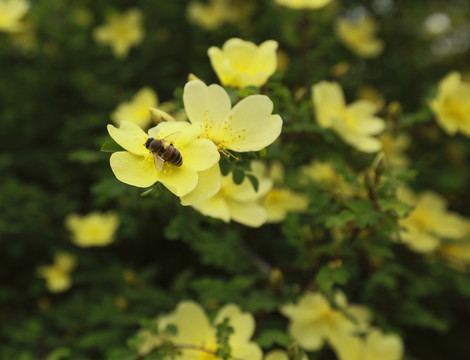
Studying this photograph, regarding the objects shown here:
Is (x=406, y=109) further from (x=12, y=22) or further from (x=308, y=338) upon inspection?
(x=12, y=22)

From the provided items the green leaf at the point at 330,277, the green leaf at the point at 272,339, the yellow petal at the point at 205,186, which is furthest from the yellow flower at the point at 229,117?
the green leaf at the point at 272,339

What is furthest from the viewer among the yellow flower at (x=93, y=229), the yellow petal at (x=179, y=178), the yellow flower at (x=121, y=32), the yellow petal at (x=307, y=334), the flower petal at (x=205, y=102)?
the yellow flower at (x=121, y=32)

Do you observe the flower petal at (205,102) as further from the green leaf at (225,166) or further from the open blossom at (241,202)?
the open blossom at (241,202)

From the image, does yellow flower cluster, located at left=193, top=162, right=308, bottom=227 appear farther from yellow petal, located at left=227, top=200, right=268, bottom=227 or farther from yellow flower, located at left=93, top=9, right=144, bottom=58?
yellow flower, located at left=93, top=9, right=144, bottom=58

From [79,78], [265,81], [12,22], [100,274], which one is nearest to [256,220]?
[265,81]

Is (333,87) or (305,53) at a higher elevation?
(305,53)
